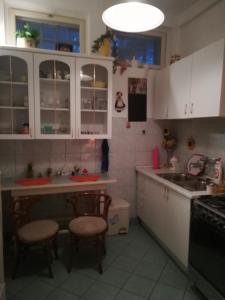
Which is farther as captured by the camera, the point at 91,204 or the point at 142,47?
the point at 142,47

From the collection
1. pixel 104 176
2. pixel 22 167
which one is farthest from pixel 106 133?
pixel 22 167

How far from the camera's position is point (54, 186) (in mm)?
2346

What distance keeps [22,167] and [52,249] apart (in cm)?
100

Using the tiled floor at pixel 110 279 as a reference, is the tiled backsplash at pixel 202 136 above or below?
above

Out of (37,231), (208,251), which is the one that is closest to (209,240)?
(208,251)

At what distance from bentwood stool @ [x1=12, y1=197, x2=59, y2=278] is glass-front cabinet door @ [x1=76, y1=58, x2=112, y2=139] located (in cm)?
95

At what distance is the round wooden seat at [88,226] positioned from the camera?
81.4 inches

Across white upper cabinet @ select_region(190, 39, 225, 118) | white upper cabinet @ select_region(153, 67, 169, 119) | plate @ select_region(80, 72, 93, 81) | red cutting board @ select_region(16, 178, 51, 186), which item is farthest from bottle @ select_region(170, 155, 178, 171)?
red cutting board @ select_region(16, 178, 51, 186)

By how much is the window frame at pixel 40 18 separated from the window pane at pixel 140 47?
0.47 metres

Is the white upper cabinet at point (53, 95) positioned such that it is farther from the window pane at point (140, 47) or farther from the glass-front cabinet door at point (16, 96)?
the window pane at point (140, 47)

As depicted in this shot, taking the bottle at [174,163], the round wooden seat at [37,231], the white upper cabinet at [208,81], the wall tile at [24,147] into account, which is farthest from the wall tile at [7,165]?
the white upper cabinet at [208,81]

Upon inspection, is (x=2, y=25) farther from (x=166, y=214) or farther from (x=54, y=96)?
(x=166, y=214)

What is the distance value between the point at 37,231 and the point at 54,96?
145 centimetres

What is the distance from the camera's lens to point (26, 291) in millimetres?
1860
